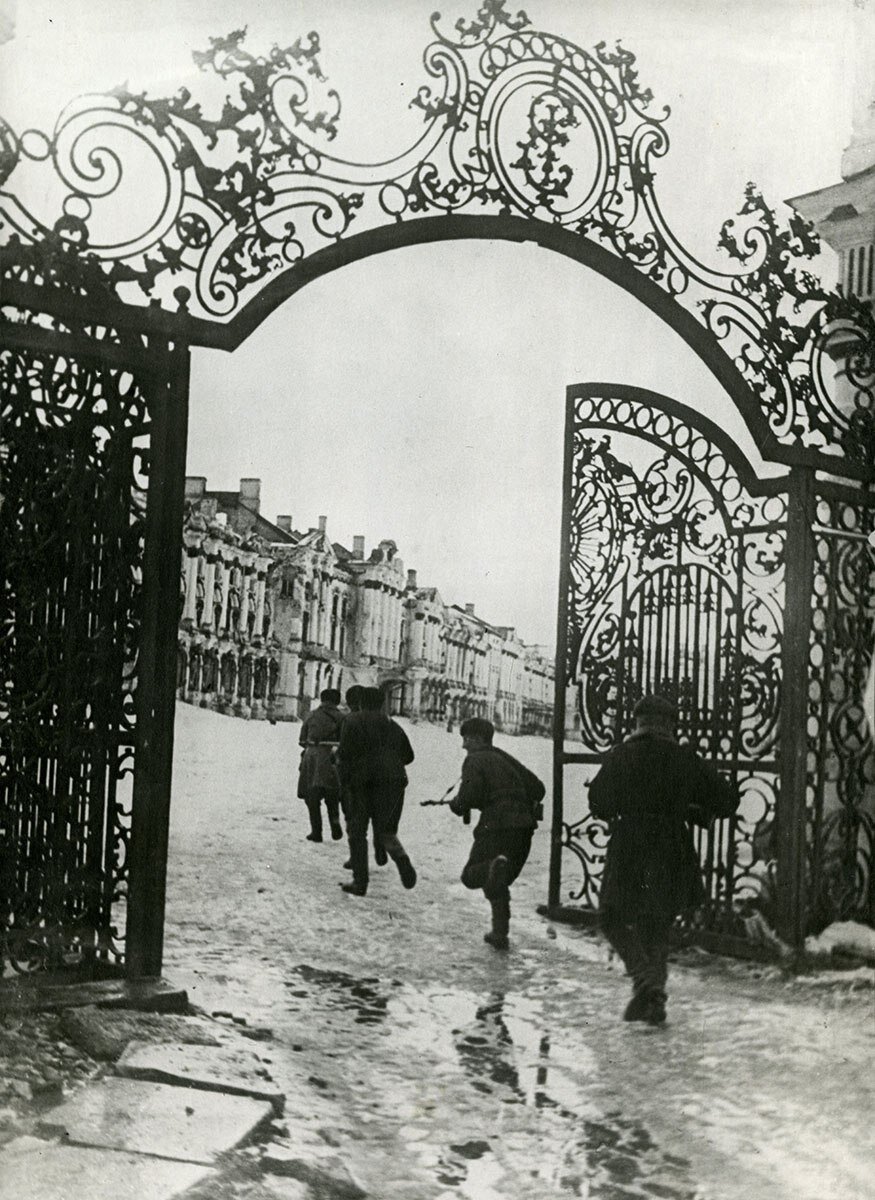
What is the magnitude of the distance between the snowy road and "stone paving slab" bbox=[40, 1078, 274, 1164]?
0.22m

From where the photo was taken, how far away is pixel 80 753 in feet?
A: 12.6

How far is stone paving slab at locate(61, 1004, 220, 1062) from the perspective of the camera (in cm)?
362

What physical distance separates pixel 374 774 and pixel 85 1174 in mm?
2900

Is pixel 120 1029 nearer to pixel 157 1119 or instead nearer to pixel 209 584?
pixel 157 1119

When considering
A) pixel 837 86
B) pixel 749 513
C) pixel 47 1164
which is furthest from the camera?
pixel 749 513

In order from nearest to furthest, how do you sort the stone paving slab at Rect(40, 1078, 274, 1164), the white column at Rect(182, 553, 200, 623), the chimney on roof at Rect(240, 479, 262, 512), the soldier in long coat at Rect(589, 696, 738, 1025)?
1. the stone paving slab at Rect(40, 1078, 274, 1164)
2. the soldier in long coat at Rect(589, 696, 738, 1025)
3. the chimney on roof at Rect(240, 479, 262, 512)
4. the white column at Rect(182, 553, 200, 623)

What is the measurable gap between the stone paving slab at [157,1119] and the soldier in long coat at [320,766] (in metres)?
2.66

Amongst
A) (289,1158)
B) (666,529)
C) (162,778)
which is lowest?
(289,1158)

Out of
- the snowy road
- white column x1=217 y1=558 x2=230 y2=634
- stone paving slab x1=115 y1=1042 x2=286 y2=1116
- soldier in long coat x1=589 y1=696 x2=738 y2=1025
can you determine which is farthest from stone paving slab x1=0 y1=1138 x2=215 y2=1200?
white column x1=217 y1=558 x2=230 y2=634

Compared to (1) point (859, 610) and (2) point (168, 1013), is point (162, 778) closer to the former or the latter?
(2) point (168, 1013)

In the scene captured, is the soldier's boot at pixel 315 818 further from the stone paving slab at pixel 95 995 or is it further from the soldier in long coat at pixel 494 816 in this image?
the stone paving slab at pixel 95 995

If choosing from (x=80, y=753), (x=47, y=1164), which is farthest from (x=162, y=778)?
(x=47, y=1164)

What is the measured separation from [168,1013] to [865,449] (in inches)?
138

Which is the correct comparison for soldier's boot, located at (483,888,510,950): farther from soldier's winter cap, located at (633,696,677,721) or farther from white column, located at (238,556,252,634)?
white column, located at (238,556,252,634)
